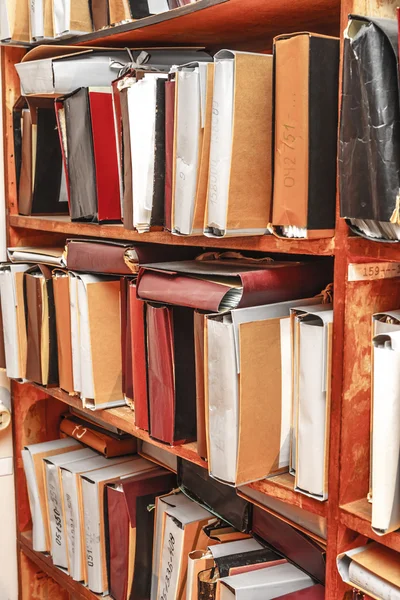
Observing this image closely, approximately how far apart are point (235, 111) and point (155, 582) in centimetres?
107

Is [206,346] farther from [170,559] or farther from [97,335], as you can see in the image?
[170,559]

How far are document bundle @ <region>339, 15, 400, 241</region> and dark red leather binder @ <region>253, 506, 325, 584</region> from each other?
628 millimetres

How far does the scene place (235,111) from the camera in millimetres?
1047

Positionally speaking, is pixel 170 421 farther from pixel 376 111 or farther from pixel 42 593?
pixel 42 593

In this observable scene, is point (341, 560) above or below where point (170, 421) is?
below

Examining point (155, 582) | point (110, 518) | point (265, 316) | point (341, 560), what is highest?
point (265, 316)

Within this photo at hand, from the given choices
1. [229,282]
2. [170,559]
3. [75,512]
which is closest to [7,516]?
[75,512]

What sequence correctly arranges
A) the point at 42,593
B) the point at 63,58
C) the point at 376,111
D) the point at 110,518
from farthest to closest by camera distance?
the point at 42,593, the point at 110,518, the point at 63,58, the point at 376,111

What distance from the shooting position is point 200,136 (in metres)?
1.13

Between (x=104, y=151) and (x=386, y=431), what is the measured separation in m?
0.85

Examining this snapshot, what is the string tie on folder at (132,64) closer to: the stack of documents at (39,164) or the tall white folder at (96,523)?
the stack of documents at (39,164)

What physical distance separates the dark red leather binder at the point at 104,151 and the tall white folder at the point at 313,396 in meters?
→ 0.57

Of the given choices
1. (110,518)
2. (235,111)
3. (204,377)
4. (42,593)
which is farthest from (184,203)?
(42,593)

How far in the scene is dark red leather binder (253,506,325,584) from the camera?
1.25 metres
